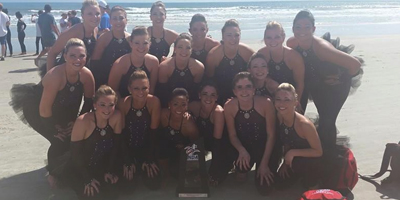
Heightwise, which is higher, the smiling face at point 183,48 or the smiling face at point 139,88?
the smiling face at point 183,48

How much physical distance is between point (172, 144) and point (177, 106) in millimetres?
455

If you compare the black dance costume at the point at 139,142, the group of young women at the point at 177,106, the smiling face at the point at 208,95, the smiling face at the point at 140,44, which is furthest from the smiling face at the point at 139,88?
the smiling face at the point at 208,95

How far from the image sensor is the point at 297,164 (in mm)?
4180

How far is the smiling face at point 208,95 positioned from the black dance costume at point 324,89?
112cm

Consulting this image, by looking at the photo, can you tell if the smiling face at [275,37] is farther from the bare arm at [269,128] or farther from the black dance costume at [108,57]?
the black dance costume at [108,57]

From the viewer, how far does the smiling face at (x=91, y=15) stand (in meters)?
5.11

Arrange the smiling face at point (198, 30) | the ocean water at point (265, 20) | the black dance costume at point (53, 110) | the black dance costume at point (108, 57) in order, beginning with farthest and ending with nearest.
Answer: the ocean water at point (265, 20), the smiling face at point (198, 30), the black dance costume at point (108, 57), the black dance costume at point (53, 110)

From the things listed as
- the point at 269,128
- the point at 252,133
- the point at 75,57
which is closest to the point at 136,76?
the point at 75,57

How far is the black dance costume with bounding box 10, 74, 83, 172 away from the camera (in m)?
4.44

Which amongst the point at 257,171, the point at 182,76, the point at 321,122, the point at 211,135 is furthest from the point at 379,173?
the point at 182,76

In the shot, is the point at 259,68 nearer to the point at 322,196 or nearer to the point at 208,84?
the point at 208,84

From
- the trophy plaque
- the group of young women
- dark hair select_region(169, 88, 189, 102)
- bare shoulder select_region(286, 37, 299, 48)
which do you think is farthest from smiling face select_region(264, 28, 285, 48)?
the trophy plaque

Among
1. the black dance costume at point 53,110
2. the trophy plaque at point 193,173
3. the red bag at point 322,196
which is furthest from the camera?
the black dance costume at point 53,110

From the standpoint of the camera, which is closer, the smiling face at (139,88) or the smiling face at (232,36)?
the smiling face at (139,88)
